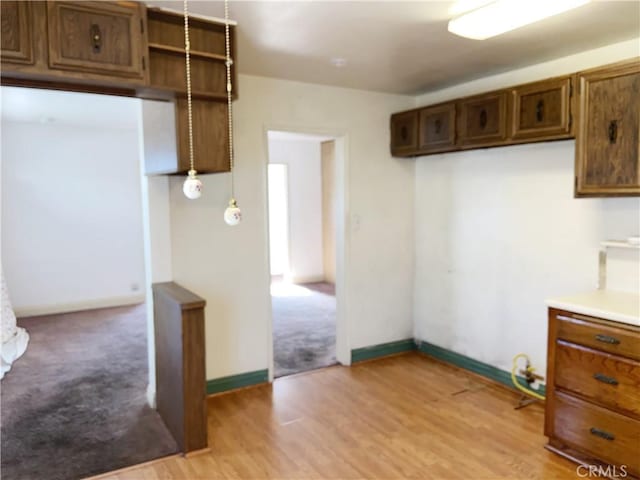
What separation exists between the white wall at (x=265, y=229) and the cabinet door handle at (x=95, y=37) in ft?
3.92

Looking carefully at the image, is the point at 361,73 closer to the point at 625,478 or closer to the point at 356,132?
the point at 356,132

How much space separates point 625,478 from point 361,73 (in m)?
2.98

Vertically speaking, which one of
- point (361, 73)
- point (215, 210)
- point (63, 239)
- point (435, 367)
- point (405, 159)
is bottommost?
point (435, 367)

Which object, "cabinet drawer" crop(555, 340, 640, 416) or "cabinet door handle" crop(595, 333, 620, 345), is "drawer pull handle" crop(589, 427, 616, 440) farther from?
"cabinet door handle" crop(595, 333, 620, 345)

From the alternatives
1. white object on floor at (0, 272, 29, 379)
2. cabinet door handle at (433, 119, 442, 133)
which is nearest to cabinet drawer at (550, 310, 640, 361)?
cabinet door handle at (433, 119, 442, 133)

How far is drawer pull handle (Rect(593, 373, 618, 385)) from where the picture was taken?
237 centimetres

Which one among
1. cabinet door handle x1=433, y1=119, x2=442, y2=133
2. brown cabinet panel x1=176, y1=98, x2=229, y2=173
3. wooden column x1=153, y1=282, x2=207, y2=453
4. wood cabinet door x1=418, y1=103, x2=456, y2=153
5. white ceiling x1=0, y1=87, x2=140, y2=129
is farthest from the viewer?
white ceiling x1=0, y1=87, x2=140, y2=129

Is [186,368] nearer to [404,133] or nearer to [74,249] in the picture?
[404,133]

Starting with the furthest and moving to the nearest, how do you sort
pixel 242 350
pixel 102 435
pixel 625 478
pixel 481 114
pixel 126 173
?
pixel 126 173 → pixel 242 350 → pixel 481 114 → pixel 102 435 → pixel 625 478

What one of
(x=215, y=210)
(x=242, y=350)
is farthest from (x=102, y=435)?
(x=215, y=210)

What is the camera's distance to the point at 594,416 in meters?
2.46

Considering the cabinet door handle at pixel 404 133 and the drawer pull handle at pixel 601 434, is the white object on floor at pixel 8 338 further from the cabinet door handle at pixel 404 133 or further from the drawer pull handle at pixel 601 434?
the cabinet door handle at pixel 404 133

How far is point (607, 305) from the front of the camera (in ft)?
8.32

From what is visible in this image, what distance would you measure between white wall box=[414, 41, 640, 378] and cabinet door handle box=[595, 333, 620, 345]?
0.72 meters
